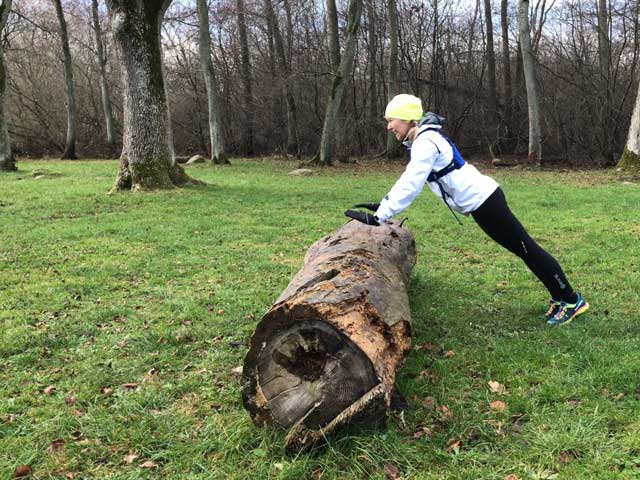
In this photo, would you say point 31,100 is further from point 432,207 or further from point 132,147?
point 432,207

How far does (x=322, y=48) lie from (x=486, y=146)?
395 inches

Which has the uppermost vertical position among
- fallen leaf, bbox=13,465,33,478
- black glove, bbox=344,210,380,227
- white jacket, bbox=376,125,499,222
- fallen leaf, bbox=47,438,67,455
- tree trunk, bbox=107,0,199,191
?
tree trunk, bbox=107,0,199,191

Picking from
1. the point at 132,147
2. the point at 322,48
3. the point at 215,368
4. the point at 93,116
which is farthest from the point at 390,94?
Answer: the point at 215,368

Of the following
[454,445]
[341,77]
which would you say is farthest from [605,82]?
[454,445]

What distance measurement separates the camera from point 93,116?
3266 cm

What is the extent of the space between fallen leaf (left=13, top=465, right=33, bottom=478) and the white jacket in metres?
2.81

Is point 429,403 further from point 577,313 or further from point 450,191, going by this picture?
point 577,313

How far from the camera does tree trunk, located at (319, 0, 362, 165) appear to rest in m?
19.8

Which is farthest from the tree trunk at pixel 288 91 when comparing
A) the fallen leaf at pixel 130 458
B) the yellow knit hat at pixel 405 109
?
the fallen leaf at pixel 130 458

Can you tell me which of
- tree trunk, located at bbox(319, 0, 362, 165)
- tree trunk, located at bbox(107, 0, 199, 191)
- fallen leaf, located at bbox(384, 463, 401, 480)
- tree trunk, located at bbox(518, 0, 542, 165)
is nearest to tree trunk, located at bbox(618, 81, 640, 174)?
tree trunk, located at bbox(518, 0, 542, 165)

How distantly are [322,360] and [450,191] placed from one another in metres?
2.11

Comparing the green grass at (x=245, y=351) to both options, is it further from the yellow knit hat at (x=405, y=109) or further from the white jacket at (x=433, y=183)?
the yellow knit hat at (x=405, y=109)

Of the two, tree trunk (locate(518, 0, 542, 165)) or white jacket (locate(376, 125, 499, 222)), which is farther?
tree trunk (locate(518, 0, 542, 165))

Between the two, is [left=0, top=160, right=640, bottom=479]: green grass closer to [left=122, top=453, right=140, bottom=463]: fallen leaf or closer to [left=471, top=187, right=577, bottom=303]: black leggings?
[left=122, top=453, right=140, bottom=463]: fallen leaf
